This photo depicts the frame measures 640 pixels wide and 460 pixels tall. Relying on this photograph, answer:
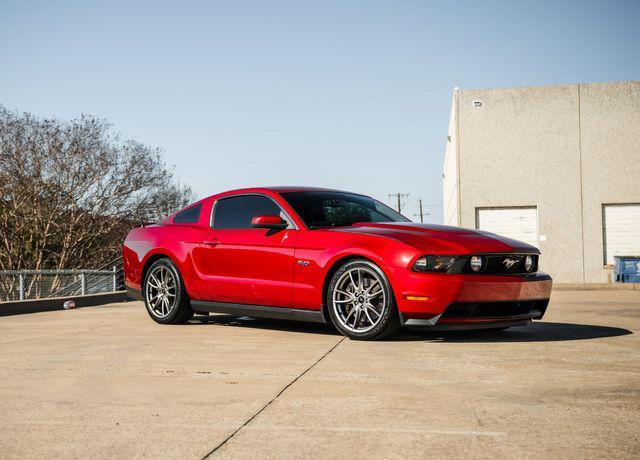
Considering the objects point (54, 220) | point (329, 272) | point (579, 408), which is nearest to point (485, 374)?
point (579, 408)

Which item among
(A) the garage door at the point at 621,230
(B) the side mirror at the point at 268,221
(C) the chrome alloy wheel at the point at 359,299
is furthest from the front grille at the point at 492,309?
(A) the garage door at the point at 621,230

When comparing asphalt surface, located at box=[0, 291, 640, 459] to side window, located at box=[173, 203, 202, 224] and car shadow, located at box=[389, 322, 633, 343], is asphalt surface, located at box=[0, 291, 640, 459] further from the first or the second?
side window, located at box=[173, 203, 202, 224]

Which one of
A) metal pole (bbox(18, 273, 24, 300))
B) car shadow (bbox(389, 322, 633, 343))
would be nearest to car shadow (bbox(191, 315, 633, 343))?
car shadow (bbox(389, 322, 633, 343))

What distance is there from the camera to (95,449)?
3.22 meters

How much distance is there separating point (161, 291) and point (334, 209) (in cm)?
243

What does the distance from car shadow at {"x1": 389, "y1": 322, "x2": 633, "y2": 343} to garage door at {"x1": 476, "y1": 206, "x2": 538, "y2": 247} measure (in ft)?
77.6

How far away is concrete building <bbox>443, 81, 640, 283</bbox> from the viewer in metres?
30.6

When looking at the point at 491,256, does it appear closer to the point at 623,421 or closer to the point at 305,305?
the point at 305,305

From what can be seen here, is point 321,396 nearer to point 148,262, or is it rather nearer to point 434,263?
point 434,263

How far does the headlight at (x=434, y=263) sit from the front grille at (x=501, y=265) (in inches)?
5.6

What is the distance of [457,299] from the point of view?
20.9 feet

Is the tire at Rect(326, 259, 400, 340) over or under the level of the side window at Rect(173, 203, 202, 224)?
under

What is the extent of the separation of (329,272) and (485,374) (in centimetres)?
232

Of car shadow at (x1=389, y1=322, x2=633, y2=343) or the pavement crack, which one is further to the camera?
car shadow at (x1=389, y1=322, x2=633, y2=343)
